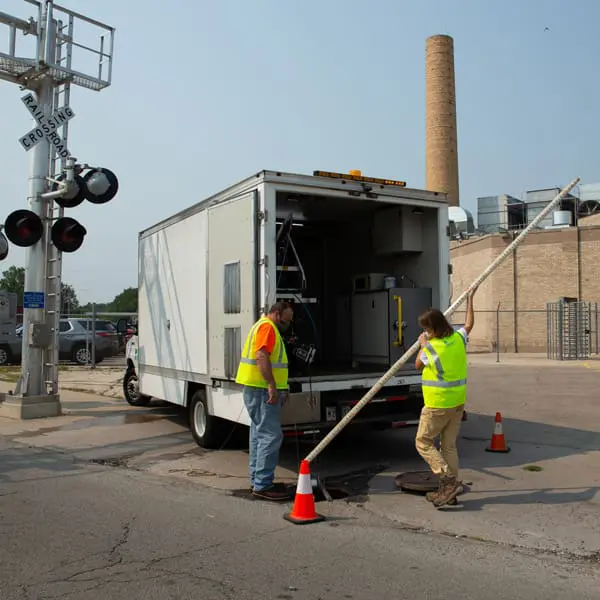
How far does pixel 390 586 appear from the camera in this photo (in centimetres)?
406

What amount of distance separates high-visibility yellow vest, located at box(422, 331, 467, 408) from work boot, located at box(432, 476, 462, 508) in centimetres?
65

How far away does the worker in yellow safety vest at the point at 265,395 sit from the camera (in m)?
6.11

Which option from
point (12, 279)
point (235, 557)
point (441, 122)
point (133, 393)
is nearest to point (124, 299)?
point (12, 279)

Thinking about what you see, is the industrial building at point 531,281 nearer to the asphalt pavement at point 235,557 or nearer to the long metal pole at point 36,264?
the long metal pole at point 36,264

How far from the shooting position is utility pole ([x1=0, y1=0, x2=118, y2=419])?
440 inches

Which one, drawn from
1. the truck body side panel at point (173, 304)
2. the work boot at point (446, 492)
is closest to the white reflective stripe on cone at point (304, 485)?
the work boot at point (446, 492)

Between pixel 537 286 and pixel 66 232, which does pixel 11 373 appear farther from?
pixel 537 286

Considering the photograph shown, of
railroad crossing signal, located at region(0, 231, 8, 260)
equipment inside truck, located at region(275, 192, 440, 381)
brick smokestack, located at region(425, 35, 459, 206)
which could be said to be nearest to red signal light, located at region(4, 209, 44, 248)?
railroad crossing signal, located at region(0, 231, 8, 260)

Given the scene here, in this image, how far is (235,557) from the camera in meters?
4.57

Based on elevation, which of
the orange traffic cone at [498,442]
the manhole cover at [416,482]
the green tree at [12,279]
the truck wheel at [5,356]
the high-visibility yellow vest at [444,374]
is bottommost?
the manhole cover at [416,482]

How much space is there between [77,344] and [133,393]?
983 cm

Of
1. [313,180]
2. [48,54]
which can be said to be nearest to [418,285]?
[313,180]

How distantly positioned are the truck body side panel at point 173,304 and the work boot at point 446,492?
3.33 m

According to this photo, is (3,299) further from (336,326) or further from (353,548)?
(353,548)
